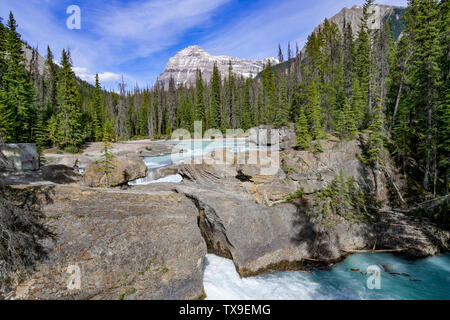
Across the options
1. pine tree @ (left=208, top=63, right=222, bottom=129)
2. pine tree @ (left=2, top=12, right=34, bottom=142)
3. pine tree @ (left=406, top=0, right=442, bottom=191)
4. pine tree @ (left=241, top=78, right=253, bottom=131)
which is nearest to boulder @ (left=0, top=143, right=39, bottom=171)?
pine tree @ (left=2, top=12, right=34, bottom=142)

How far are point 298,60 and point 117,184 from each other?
5071cm

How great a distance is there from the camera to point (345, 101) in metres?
23.1

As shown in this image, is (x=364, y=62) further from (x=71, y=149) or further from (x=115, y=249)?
(x=71, y=149)

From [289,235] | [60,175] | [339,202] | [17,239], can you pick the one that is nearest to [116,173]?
[60,175]

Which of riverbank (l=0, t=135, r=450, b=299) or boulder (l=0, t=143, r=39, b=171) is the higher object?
boulder (l=0, t=143, r=39, b=171)

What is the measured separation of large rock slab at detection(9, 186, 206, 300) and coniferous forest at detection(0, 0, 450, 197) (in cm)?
299

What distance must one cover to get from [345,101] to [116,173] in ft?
78.3

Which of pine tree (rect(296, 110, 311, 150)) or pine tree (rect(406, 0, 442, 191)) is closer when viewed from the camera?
pine tree (rect(406, 0, 442, 191))

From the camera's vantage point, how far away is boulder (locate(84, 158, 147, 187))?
45.9 ft

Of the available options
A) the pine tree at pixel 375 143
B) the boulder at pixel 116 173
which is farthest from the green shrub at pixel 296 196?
the boulder at pixel 116 173

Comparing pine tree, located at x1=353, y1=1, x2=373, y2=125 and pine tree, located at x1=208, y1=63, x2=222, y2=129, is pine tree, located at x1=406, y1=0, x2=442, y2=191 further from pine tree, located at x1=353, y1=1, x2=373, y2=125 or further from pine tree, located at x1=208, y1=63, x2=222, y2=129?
pine tree, located at x1=208, y1=63, x2=222, y2=129

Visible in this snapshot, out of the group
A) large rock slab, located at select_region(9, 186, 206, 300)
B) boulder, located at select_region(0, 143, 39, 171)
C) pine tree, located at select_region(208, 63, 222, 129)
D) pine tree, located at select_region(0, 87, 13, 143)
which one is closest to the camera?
large rock slab, located at select_region(9, 186, 206, 300)

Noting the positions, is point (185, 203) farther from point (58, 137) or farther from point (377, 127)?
point (58, 137)

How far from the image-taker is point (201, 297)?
6957 mm
